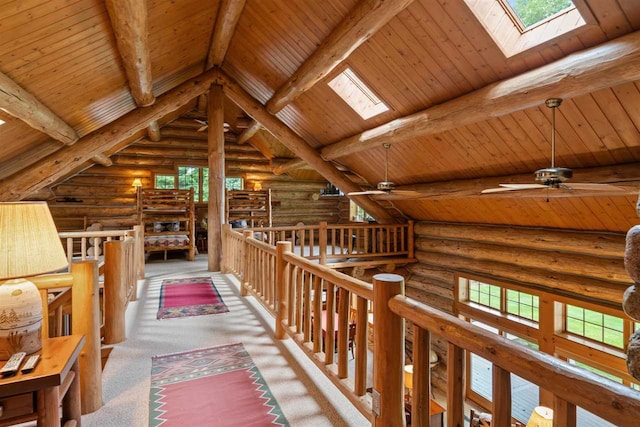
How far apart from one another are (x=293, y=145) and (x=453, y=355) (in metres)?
6.18

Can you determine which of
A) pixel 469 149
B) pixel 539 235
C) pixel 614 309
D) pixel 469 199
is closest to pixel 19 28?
pixel 469 149

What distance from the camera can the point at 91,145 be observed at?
5.80 meters

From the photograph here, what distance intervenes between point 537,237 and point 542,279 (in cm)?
67

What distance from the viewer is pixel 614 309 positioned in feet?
14.8

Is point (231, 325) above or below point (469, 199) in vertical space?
below

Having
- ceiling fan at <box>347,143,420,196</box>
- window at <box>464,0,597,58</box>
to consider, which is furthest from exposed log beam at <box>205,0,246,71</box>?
window at <box>464,0,597,58</box>

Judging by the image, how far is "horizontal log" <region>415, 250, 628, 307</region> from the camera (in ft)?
15.1

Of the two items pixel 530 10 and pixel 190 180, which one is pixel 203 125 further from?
pixel 530 10

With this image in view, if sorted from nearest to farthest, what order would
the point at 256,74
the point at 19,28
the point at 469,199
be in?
1. the point at 19,28
2. the point at 469,199
3. the point at 256,74

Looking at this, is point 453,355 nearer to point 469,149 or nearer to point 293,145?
point 469,149

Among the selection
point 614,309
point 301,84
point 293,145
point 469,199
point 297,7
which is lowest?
point 614,309

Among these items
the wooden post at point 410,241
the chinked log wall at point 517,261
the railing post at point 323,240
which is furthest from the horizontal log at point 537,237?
the railing post at point 323,240

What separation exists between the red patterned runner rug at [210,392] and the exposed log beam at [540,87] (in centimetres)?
334

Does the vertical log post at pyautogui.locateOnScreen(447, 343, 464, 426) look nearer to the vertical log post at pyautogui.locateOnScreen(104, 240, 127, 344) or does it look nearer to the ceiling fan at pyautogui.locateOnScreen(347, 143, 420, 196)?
the vertical log post at pyautogui.locateOnScreen(104, 240, 127, 344)
